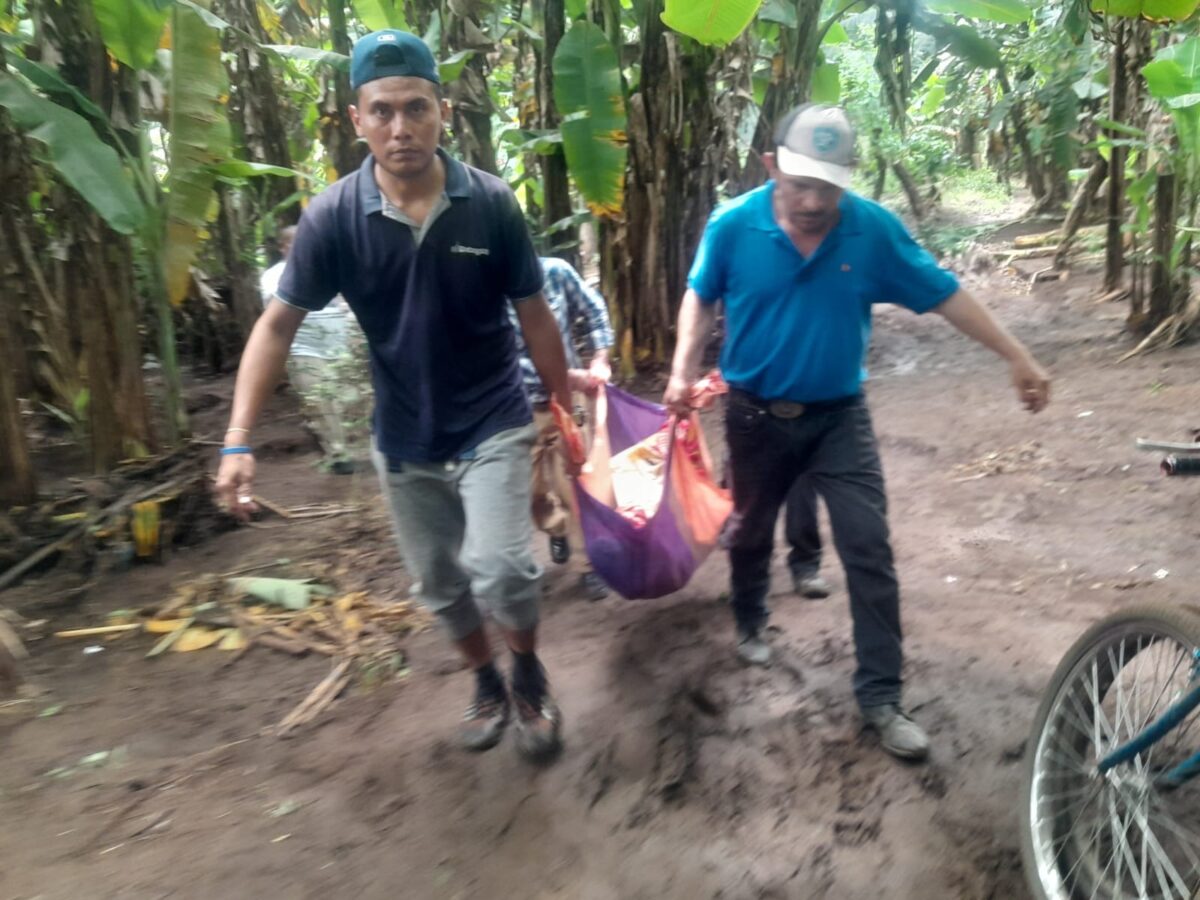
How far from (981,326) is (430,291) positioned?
1.46 meters

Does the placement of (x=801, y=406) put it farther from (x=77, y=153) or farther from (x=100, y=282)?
(x=100, y=282)

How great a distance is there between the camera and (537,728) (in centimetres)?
257

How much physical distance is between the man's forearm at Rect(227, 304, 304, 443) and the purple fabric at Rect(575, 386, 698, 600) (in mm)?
1108

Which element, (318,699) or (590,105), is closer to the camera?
(318,699)

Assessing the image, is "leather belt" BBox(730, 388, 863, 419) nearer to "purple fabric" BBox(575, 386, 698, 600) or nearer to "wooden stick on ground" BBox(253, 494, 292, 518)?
"purple fabric" BBox(575, 386, 698, 600)

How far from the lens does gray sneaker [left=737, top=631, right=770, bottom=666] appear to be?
2.96m

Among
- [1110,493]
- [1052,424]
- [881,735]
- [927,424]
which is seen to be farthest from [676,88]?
[881,735]

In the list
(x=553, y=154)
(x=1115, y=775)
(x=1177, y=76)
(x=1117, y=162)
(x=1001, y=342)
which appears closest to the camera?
(x=1115, y=775)

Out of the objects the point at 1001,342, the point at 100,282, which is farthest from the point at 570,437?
the point at 100,282

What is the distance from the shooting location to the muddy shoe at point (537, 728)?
256 cm

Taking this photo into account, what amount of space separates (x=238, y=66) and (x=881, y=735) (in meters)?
6.10

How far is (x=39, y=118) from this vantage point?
3.35 metres

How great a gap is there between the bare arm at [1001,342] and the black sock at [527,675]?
1.48m

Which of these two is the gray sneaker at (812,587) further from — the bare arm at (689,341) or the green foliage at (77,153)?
the green foliage at (77,153)
